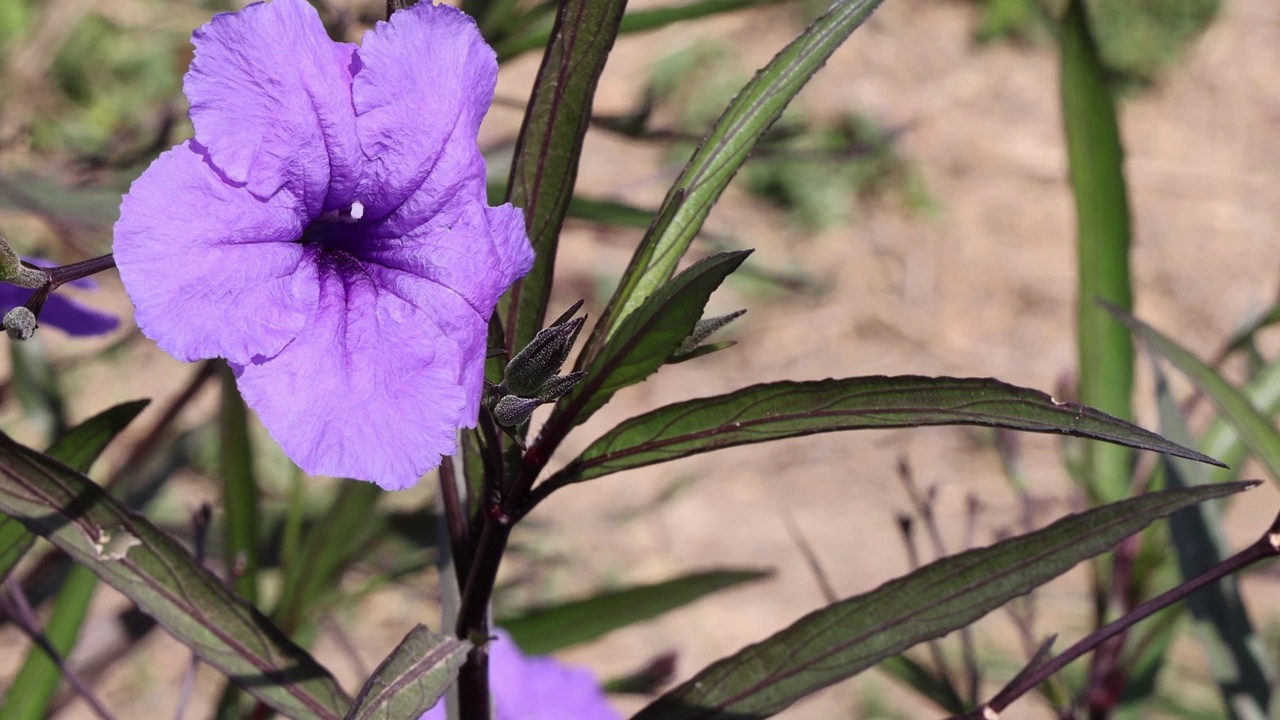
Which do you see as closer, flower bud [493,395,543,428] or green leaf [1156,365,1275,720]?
flower bud [493,395,543,428]

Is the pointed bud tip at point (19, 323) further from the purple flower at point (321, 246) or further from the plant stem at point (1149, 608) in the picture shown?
the plant stem at point (1149, 608)

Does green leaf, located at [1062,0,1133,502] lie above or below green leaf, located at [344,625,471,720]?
above

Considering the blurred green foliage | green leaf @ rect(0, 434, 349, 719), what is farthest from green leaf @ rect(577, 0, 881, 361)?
the blurred green foliage

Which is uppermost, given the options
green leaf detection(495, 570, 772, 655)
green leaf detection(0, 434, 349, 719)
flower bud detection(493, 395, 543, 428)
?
green leaf detection(495, 570, 772, 655)

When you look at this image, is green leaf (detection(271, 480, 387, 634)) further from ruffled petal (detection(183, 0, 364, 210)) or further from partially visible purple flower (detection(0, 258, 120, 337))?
ruffled petal (detection(183, 0, 364, 210))

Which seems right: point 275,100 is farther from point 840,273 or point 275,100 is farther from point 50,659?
point 840,273

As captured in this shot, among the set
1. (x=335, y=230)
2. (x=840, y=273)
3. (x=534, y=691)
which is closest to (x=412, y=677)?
(x=335, y=230)
